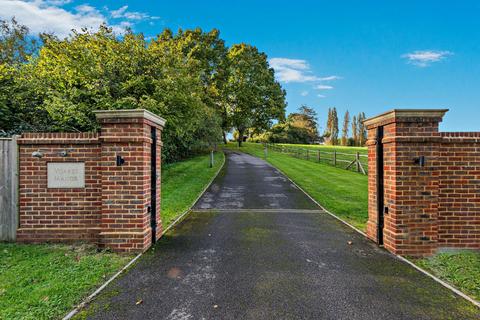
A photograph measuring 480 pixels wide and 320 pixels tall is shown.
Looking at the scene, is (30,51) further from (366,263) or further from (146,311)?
(366,263)

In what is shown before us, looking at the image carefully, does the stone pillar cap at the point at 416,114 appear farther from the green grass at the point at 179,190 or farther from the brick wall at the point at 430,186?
the green grass at the point at 179,190

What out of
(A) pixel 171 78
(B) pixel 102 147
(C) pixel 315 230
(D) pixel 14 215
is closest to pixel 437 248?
(C) pixel 315 230

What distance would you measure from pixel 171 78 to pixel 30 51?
50.4ft

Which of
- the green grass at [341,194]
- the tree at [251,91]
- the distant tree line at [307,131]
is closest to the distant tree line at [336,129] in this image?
the distant tree line at [307,131]

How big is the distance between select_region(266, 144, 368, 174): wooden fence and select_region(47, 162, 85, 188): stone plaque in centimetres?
1451

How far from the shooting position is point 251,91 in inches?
1307

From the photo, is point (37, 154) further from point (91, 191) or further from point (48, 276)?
point (48, 276)

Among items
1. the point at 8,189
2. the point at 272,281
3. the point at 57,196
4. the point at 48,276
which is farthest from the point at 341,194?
the point at 8,189

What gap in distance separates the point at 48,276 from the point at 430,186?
604cm

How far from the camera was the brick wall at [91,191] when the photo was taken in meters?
4.48

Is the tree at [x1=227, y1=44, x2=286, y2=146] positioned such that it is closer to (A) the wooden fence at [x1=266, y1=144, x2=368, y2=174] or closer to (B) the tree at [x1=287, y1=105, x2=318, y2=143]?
(A) the wooden fence at [x1=266, y1=144, x2=368, y2=174]

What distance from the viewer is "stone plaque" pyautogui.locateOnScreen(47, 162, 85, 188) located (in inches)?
186

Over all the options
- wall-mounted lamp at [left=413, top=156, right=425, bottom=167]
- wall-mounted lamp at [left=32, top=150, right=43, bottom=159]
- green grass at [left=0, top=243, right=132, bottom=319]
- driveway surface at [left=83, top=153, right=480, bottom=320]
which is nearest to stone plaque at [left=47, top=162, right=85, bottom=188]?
wall-mounted lamp at [left=32, top=150, right=43, bottom=159]

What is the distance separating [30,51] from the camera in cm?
1848
